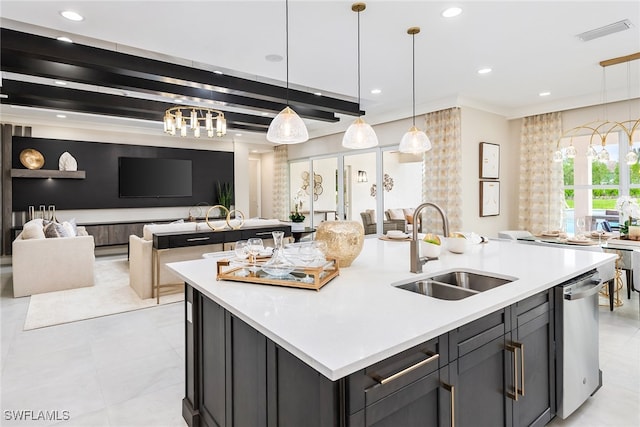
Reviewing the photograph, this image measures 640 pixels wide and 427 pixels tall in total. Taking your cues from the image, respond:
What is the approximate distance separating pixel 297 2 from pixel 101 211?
6601mm

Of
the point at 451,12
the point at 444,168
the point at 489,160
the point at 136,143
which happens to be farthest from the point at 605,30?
the point at 136,143

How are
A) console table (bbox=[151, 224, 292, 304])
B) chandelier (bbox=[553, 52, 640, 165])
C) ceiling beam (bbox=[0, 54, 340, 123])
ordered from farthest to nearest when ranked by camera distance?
console table (bbox=[151, 224, 292, 304]) → chandelier (bbox=[553, 52, 640, 165]) → ceiling beam (bbox=[0, 54, 340, 123])

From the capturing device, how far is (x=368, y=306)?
138 centimetres

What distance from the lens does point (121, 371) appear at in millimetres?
2623

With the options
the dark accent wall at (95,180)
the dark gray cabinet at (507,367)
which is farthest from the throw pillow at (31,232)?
the dark gray cabinet at (507,367)

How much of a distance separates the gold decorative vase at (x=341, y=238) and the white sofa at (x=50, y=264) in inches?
168

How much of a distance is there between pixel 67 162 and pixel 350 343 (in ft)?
25.3

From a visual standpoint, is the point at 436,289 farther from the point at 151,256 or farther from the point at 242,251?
the point at 151,256

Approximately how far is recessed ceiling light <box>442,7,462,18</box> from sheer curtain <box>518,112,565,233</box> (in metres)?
3.81

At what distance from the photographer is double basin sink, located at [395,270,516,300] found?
181cm

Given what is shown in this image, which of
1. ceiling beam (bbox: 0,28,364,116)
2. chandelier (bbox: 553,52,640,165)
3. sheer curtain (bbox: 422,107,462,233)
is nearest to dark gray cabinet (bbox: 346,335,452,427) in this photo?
ceiling beam (bbox: 0,28,364,116)

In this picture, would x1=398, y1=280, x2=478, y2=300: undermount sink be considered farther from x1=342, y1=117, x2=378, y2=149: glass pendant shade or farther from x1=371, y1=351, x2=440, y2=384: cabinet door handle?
x1=342, y1=117, x2=378, y2=149: glass pendant shade

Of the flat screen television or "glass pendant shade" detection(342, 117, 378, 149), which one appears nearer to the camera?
"glass pendant shade" detection(342, 117, 378, 149)

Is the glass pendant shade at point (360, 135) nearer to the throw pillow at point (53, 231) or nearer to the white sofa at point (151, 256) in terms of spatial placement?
the white sofa at point (151, 256)
